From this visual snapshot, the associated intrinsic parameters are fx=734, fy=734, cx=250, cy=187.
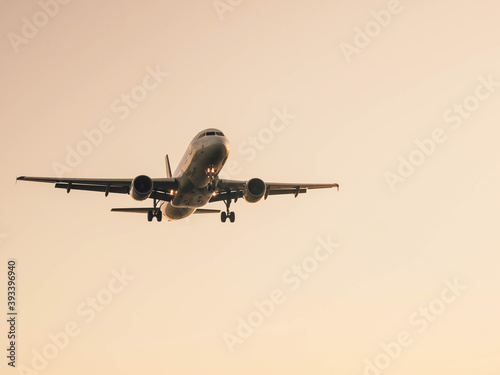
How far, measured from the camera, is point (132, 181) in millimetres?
44812

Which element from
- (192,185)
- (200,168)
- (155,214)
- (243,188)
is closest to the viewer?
(200,168)

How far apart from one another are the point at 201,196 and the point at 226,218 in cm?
708

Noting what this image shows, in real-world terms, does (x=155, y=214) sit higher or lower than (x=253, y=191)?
higher

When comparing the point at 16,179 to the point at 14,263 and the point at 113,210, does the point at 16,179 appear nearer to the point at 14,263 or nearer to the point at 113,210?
the point at 113,210

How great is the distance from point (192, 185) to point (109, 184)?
6.76m

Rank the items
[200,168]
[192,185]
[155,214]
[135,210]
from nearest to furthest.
Result: [200,168], [192,185], [155,214], [135,210]

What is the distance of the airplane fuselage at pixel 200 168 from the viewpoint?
4106cm

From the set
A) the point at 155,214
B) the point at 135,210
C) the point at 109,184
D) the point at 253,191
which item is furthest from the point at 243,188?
the point at 109,184

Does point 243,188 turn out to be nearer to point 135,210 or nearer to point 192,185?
point 192,185

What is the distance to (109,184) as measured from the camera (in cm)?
4697

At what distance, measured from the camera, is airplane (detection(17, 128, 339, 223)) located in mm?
41500

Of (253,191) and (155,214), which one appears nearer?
(253,191)

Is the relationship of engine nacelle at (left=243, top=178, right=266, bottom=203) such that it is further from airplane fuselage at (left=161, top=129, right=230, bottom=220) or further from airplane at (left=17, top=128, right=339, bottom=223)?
airplane fuselage at (left=161, top=129, right=230, bottom=220)

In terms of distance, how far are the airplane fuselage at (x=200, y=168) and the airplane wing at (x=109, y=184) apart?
0.74 m
